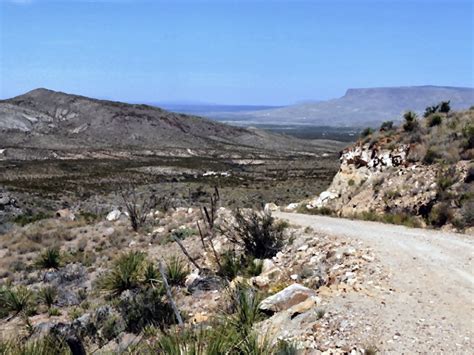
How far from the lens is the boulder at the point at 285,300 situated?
8297 millimetres

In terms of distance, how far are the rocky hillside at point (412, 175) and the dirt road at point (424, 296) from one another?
2220 millimetres

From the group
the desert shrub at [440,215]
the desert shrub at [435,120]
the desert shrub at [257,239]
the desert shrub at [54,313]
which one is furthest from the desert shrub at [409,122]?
the desert shrub at [54,313]

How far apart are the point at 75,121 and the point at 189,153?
1581 inches

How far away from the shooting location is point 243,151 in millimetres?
115375

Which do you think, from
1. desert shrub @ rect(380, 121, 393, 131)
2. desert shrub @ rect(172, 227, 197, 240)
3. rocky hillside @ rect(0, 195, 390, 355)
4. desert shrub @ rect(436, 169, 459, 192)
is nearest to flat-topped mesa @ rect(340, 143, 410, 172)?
desert shrub @ rect(380, 121, 393, 131)

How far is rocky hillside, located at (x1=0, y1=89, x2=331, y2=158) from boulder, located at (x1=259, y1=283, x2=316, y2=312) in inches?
3722

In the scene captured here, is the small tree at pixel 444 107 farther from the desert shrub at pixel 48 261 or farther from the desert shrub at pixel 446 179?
the desert shrub at pixel 48 261

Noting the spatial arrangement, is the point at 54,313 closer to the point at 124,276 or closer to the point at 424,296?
the point at 124,276

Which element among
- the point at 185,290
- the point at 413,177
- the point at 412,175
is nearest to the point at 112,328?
the point at 185,290

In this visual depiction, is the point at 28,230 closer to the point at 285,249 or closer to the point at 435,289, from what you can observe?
the point at 285,249

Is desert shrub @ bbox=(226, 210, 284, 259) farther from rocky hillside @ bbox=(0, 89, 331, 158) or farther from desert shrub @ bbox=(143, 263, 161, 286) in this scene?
rocky hillside @ bbox=(0, 89, 331, 158)

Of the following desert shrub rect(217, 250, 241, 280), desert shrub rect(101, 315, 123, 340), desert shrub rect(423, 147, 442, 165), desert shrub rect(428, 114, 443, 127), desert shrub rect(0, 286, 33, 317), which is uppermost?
desert shrub rect(428, 114, 443, 127)

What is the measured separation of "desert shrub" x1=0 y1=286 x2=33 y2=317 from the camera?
1243cm

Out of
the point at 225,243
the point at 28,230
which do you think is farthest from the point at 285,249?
the point at 28,230
